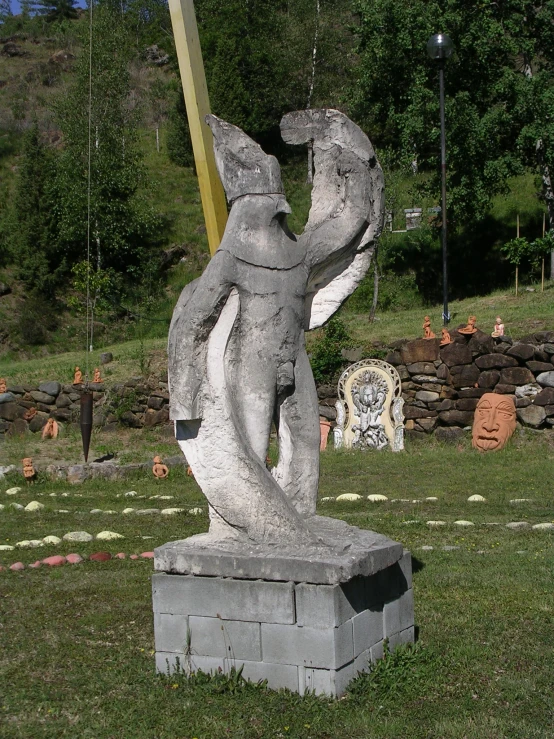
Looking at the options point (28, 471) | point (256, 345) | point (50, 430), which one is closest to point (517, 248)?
point (50, 430)

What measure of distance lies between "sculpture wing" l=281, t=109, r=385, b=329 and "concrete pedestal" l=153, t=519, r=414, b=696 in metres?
1.36

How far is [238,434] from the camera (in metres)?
4.73

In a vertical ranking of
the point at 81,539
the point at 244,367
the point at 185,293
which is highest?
the point at 185,293

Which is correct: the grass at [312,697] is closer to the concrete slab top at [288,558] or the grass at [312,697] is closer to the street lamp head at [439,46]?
the concrete slab top at [288,558]

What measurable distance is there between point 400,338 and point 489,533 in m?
8.86

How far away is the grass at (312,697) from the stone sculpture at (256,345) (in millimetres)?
828

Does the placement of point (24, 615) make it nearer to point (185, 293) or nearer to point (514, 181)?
point (185, 293)

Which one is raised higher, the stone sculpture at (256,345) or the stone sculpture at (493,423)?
the stone sculpture at (256,345)

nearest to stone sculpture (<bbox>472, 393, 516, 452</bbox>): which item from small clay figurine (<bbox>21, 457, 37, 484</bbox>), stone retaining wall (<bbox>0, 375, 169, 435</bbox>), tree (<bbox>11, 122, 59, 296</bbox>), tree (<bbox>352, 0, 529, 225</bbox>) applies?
stone retaining wall (<bbox>0, 375, 169, 435</bbox>)

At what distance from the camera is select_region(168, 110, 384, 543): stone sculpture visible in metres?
4.71

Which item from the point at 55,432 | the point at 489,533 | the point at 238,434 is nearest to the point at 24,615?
the point at 238,434

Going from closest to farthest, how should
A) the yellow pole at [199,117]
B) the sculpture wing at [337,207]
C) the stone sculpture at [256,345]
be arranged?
the stone sculpture at [256,345]
the sculpture wing at [337,207]
the yellow pole at [199,117]

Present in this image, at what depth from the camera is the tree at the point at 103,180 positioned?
1158 inches

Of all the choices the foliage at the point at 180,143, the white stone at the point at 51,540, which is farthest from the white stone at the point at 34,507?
the foliage at the point at 180,143
